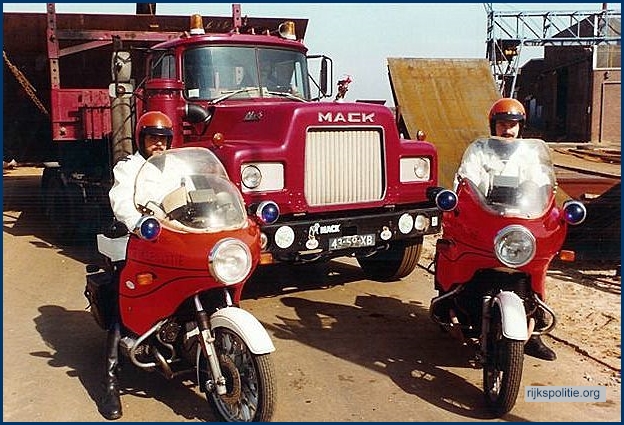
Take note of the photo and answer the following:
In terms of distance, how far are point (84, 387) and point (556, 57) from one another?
35.4 meters

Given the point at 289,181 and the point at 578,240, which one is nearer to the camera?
the point at 289,181

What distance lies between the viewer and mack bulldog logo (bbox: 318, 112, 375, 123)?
6.00 meters

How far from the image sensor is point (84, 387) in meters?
4.71

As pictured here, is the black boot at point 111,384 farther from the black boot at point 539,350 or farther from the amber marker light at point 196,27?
the amber marker light at point 196,27

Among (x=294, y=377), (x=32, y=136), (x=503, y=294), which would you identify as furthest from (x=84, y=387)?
(x=32, y=136)

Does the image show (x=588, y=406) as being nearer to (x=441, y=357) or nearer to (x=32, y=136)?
(x=441, y=357)

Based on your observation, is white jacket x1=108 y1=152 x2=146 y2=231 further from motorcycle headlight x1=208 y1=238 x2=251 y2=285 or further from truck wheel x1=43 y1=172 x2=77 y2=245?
truck wheel x1=43 y1=172 x2=77 y2=245

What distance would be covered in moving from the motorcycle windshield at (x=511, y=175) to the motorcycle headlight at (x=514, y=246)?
0.50 ft

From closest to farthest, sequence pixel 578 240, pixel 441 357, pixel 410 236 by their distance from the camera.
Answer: pixel 441 357 < pixel 410 236 < pixel 578 240

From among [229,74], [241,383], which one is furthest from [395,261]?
[241,383]

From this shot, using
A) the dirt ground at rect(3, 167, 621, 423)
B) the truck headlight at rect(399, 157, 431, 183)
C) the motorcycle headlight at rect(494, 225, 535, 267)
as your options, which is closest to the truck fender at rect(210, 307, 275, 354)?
the dirt ground at rect(3, 167, 621, 423)

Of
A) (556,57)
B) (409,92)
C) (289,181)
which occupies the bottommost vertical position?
(289,181)

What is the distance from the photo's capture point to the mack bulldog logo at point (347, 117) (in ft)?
19.7

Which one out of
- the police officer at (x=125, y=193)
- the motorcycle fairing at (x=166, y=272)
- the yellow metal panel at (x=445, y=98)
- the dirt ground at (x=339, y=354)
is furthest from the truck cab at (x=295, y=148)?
the yellow metal panel at (x=445, y=98)
